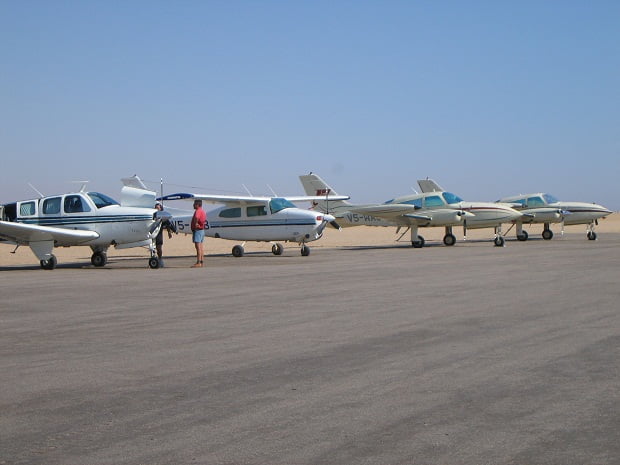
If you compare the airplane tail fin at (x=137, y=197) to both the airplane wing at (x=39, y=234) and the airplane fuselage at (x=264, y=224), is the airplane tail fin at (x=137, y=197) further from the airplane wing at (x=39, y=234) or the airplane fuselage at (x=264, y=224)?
the airplane fuselage at (x=264, y=224)

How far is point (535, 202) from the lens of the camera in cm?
4212

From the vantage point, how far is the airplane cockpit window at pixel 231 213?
100 ft

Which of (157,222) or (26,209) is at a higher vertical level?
(26,209)

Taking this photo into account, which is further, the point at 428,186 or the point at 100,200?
the point at 428,186

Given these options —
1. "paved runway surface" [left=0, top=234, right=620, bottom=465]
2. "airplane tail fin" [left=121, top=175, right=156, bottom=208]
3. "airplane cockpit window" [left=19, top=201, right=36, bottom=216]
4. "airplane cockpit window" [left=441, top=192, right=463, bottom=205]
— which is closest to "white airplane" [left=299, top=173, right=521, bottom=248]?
"airplane cockpit window" [left=441, top=192, right=463, bottom=205]

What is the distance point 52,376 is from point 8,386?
1.46 feet

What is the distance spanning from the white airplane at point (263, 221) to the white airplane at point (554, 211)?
14438 mm

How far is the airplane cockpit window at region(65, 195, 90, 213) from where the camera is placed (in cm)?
2259

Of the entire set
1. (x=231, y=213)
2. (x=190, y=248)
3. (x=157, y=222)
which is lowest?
(x=190, y=248)

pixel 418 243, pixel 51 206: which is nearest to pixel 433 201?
pixel 418 243

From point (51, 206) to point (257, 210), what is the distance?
9.02 metres

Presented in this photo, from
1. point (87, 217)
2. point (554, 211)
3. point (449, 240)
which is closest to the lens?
point (87, 217)

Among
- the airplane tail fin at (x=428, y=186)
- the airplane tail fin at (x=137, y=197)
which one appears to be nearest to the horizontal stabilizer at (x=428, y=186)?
the airplane tail fin at (x=428, y=186)

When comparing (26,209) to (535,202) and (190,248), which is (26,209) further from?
(535,202)
